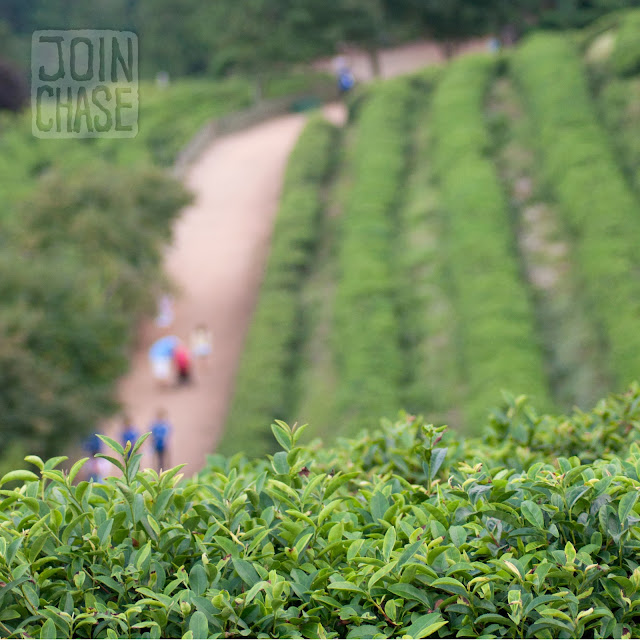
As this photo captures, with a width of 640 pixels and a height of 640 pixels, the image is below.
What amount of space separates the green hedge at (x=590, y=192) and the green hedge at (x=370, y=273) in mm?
2776

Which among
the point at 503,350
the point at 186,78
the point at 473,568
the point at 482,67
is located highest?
the point at 186,78

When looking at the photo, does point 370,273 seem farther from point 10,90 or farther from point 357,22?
point 10,90

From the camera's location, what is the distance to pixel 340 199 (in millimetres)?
17719

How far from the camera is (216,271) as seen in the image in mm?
18891

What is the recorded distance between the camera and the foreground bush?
7.08ft

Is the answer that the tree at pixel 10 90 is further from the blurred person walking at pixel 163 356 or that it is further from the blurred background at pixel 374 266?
the blurred person walking at pixel 163 356

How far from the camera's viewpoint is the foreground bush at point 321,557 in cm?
216

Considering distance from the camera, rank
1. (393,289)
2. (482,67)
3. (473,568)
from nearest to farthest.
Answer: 1. (473,568)
2. (393,289)
3. (482,67)

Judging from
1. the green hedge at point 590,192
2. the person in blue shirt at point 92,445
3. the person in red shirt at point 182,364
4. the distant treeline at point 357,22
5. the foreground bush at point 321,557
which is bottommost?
the person in blue shirt at point 92,445

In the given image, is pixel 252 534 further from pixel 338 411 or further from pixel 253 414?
pixel 253 414

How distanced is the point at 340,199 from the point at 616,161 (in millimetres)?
6179

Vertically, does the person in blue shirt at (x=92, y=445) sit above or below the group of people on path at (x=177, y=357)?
below

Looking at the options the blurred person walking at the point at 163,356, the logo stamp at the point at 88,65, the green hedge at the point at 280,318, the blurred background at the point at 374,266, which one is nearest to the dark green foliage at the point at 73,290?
the blurred background at the point at 374,266

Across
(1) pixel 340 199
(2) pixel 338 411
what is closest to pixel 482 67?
(1) pixel 340 199
